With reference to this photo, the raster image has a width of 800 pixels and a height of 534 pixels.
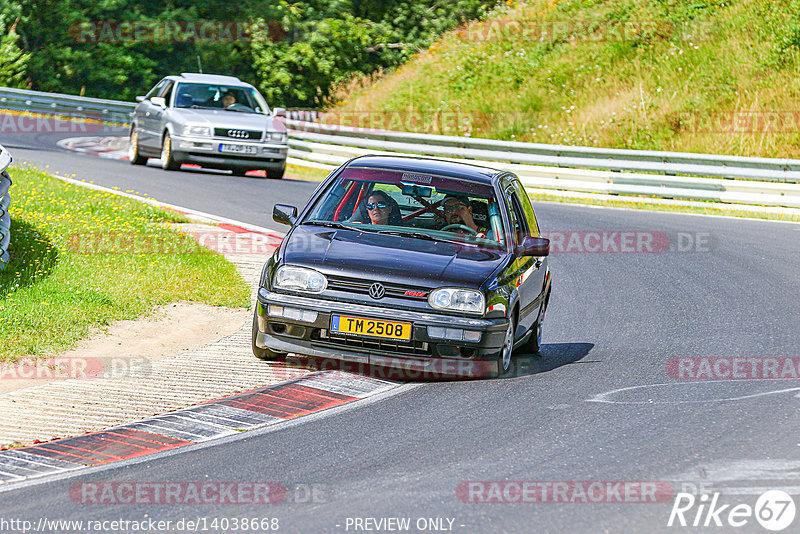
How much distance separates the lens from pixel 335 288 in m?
8.12

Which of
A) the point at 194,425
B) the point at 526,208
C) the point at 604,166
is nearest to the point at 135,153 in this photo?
the point at 604,166

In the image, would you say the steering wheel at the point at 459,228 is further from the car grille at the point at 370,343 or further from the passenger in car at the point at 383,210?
the car grille at the point at 370,343

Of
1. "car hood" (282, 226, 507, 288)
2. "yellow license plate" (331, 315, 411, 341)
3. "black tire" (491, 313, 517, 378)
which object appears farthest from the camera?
"black tire" (491, 313, 517, 378)

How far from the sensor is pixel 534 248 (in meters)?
8.99

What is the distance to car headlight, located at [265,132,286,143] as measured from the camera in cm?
2162

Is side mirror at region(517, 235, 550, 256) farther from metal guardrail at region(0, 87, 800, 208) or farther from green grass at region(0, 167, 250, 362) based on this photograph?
metal guardrail at region(0, 87, 800, 208)

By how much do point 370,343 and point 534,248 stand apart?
67.6 inches

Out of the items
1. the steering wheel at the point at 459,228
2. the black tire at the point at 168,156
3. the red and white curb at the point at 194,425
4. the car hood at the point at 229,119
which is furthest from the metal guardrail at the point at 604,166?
the red and white curb at the point at 194,425

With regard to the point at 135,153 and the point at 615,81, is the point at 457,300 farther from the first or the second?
the point at 615,81

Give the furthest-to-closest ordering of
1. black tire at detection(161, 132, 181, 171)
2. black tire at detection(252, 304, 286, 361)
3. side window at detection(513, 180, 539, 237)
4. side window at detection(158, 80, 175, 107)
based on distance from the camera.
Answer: side window at detection(158, 80, 175, 107) → black tire at detection(161, 132, 181, 171) → side window at detection(513, 180, 539, 237) → black tire at detection(252, 304, 286, 361)

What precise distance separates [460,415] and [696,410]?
5.06 ft

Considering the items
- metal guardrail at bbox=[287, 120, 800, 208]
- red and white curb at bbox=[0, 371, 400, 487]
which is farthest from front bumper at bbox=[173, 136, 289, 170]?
red and white curb at bbox=[0, 371, 400, 487]

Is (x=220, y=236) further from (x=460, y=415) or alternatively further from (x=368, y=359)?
(x=460, y=415)

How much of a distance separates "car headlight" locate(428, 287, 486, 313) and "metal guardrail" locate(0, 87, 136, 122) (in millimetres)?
27214
